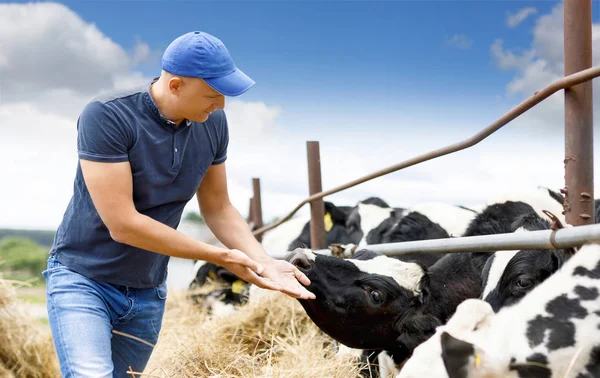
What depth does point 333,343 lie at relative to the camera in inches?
173

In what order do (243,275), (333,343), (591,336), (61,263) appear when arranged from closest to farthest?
(591,336)
(243,275)
(61,263)
(333,343)

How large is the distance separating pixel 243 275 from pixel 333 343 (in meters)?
1.89

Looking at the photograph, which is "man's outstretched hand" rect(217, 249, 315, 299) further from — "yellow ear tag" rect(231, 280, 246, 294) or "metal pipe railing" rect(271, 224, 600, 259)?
"yellow ear tag" rect(231, 280, 246, 294)

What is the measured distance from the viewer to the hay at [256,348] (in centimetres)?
301

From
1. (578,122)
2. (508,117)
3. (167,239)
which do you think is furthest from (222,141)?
(578,122)

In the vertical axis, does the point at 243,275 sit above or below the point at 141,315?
above

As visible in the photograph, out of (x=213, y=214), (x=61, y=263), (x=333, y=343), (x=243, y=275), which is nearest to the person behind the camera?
(x=243, y=275)

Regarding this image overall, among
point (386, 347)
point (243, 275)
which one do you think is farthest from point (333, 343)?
point (243, 275)

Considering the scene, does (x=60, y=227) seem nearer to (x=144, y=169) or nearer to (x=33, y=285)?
(x=144, y=169)

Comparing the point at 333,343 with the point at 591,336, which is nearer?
the point at 591,336

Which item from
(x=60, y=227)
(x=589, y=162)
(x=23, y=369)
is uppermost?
(x=589, y=162)

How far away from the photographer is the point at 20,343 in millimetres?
5082

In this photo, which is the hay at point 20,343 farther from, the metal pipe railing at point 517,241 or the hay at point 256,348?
the metal pipe railing at point 517,241

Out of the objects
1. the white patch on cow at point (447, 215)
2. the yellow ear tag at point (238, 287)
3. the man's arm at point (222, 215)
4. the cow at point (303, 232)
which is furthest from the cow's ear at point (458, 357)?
the yellow ear tag at point (238, 287)
